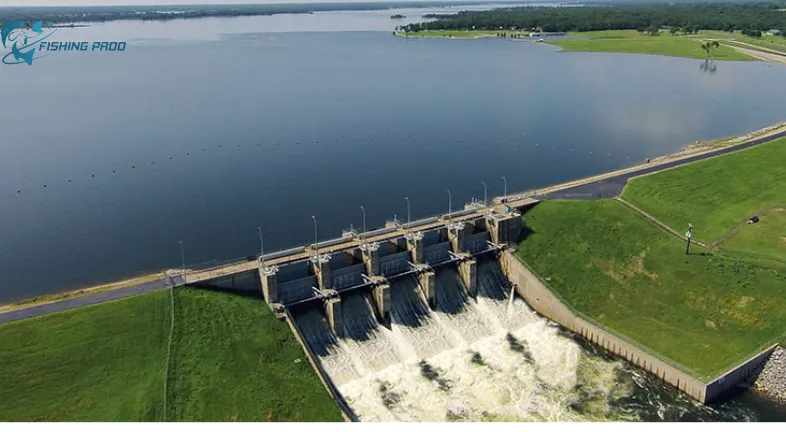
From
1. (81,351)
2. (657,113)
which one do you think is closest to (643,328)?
(81,351)

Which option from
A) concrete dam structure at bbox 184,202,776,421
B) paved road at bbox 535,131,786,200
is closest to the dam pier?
concrete dam structure at bbox 184,202,776,421

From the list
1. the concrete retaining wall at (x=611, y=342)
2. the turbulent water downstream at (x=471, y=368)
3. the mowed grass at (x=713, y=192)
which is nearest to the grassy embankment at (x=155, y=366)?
the turbulent water downstream at (x=471, y=368)

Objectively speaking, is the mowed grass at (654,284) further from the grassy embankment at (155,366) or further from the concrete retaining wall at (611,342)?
the grassy embankment at (155,366)

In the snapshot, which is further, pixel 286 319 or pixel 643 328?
pixel 643 328

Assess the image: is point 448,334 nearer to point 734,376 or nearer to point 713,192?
point 734,376

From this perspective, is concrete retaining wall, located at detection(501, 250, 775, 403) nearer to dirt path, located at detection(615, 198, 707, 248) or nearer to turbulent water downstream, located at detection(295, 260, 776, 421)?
turbulent water downstream, located at detection(295, 260, 776, 421)

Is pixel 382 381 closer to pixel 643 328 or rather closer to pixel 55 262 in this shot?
pixel 643 328

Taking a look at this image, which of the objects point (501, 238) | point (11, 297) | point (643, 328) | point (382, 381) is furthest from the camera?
point (501, 238)
